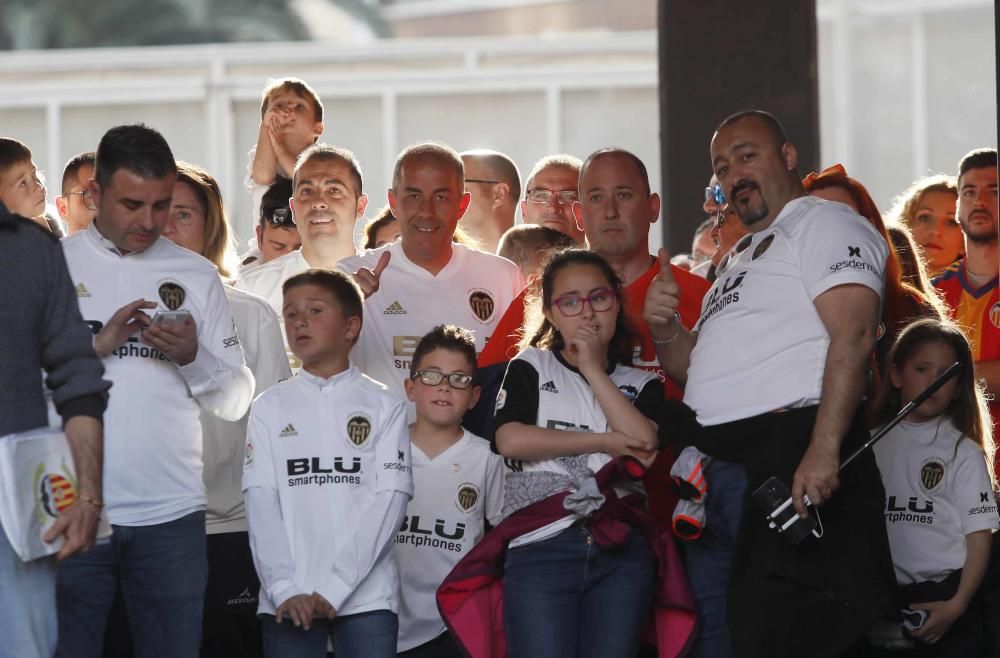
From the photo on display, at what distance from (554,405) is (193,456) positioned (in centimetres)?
109

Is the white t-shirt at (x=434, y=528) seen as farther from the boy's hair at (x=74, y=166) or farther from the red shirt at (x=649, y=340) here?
the boy's hair at (x=74, y=166)

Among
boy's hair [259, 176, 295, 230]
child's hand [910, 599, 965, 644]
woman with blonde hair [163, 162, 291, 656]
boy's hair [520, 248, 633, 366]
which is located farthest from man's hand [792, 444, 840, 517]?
boy's hair [259, 176, 295, 230]

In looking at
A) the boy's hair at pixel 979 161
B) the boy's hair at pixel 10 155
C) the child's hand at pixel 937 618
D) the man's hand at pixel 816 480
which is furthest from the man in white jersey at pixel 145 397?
the boy's hair at pixel 979 161

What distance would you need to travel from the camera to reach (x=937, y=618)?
4.75m

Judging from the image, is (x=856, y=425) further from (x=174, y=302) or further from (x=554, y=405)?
(x=174, y=302)

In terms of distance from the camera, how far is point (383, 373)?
5270 mm

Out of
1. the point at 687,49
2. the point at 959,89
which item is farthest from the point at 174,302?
the point at 959,89

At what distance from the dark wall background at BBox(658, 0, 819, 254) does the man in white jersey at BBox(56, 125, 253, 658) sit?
3650mm

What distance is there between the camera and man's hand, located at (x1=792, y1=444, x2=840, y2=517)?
396 centimetres

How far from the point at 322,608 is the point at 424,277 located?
1661mm

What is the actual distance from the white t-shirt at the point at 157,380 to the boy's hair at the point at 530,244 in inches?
66.8

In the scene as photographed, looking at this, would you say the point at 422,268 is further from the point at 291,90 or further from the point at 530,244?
the point at 291,90

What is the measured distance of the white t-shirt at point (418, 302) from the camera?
5297 millimetres

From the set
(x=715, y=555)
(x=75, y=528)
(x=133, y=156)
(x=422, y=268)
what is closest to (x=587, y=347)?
(x=715, y=555)
